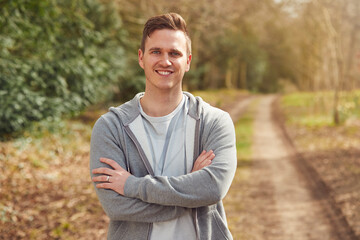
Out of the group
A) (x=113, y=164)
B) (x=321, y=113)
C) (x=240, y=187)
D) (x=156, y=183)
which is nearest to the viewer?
(x=156, y=183)

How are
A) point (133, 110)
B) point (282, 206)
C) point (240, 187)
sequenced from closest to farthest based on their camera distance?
point (133, 110)
point (282, 206)
point (240, 187)

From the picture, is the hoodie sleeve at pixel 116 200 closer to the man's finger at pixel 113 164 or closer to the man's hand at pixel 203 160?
the man's finger at pixel 113 164

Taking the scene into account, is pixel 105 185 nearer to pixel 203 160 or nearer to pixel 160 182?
pixel 160 182

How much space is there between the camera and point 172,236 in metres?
2.07

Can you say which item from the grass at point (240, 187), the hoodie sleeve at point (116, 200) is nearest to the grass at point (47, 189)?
the grass at point (240, 187)

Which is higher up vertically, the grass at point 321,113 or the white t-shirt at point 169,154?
the white t-shirt at point 169,154

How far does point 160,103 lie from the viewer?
7.29 ft

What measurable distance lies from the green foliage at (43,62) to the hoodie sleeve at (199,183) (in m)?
4.78

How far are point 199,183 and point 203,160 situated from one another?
151mm

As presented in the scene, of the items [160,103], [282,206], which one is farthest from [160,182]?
[282,206]

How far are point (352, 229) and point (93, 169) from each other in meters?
4.90

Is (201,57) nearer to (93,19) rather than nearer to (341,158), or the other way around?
(93,19)

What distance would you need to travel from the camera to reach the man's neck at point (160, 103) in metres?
2.22

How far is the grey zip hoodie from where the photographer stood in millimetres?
2041
